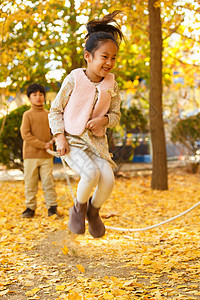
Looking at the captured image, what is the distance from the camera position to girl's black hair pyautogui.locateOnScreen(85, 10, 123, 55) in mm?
2525

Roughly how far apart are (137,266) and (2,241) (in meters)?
1.44

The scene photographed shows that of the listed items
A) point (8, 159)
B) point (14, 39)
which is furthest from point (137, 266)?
point (14, 39)

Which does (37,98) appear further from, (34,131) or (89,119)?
(89,119)

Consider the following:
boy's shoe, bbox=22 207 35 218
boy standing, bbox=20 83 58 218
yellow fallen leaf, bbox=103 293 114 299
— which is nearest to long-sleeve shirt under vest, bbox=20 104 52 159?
boy standing, bbox=20 83 58 218

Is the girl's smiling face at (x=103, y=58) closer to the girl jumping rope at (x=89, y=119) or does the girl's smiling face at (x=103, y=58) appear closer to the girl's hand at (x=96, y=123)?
the girl jumping rope at (x=89, y=119)

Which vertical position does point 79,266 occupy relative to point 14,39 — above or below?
below

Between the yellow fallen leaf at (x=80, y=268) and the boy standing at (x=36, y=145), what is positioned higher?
the boy standing at (x=36, y=145)

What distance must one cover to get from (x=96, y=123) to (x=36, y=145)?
85.6 inches

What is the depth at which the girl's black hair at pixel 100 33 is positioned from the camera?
2.53 m

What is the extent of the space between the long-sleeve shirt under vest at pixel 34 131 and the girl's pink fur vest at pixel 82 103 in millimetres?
2053

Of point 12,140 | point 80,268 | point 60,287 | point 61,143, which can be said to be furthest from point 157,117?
point 60,287

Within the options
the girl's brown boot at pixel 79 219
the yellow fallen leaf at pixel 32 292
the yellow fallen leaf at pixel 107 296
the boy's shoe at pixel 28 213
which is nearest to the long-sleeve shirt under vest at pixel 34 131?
the boy's shoe at pixel 28 213

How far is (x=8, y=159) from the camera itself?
289 inches

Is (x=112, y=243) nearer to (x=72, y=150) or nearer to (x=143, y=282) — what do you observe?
(x=143, y=282)
